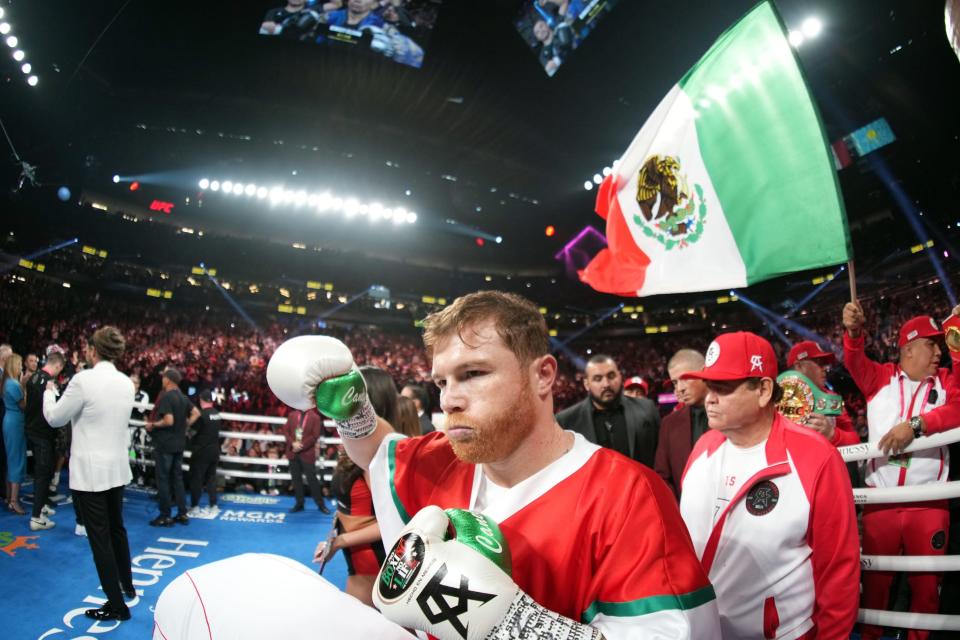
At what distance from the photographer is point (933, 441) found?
83.4 inches

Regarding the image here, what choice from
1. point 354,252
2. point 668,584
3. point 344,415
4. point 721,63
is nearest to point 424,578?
point 668,584

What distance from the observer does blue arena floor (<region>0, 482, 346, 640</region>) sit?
3461 mm

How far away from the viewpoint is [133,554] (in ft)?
15.9

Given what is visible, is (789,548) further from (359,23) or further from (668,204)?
(359,23)

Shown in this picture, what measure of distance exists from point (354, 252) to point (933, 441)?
2374 cm

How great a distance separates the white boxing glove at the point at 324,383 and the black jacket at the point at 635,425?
273cm

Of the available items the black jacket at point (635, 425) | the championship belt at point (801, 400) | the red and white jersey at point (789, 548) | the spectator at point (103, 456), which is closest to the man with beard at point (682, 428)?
the black jacket at point (635, 425)

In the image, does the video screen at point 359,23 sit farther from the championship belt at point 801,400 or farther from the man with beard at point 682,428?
the championship belt at point 801,400

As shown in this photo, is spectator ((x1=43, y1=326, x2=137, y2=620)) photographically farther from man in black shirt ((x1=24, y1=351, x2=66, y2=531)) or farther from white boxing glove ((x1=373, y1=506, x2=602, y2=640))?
white boxing glove ((x1=373, y1=506, x2=602, y2=640))

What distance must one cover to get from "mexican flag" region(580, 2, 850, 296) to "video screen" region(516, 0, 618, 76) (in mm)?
6688

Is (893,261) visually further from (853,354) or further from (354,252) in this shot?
(354,252)

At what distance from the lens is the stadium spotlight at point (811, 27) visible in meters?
8.69

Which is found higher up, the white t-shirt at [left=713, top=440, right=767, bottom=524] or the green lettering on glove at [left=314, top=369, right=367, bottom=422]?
the green lettering on glove at [left=314, top=369, right=367, bottom=422]

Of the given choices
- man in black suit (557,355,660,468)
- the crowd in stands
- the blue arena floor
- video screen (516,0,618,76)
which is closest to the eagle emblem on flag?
man in black suit (557,355,660,468)
